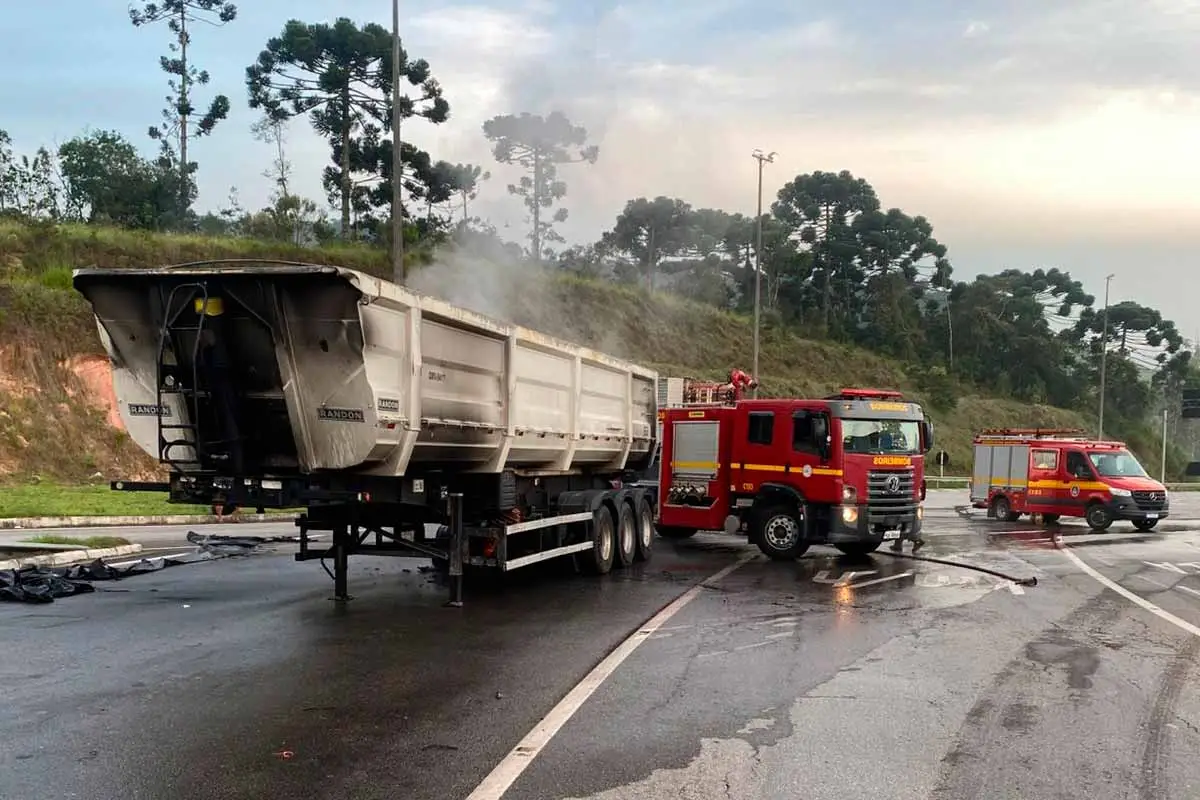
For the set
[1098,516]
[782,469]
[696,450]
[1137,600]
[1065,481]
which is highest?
[696,450]

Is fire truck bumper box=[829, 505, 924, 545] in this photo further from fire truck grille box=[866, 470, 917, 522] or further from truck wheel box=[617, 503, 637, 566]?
truck wheel box=[617, 503, 637, 566]

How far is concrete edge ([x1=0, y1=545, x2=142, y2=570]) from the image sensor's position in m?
12.3

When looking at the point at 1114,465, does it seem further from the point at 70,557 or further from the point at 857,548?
the point at 70,557

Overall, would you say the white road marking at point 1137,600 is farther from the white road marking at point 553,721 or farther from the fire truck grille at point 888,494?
the white road marking at point 553,721

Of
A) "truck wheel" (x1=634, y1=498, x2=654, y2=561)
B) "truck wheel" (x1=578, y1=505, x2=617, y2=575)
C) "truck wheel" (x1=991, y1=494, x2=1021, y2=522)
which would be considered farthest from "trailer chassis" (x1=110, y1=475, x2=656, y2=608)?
"truck wheel" (x1=991, y1=494, x2=1021, y2=522)

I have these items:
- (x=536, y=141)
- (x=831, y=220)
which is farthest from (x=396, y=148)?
(x=831, y=220)

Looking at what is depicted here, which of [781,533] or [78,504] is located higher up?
[781,533]

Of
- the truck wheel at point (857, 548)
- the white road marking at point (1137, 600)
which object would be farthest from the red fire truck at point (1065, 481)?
the truck wheel at point (857, 548)

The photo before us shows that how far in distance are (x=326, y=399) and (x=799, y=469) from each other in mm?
8485

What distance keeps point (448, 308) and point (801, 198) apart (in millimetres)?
72922

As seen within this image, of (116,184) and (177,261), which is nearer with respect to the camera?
(177,261)

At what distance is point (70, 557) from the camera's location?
13211 mm

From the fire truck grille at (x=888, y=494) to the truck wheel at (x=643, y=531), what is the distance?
320cm

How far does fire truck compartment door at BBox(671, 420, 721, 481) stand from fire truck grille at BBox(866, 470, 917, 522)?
2468 millimetres
